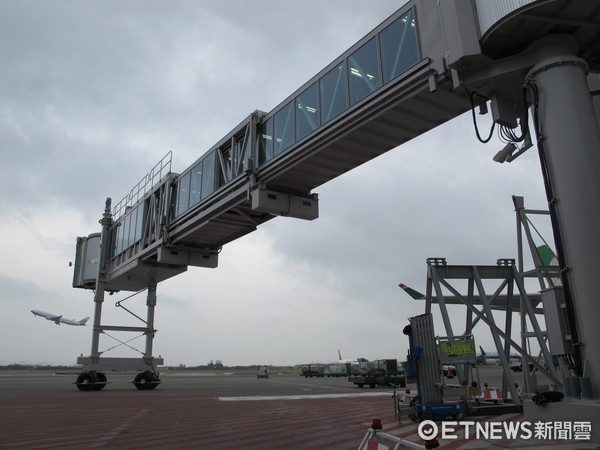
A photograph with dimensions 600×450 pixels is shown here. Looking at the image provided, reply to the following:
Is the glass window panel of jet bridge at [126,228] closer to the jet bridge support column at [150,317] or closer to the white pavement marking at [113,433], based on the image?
the jet bridge support column at [150,317]

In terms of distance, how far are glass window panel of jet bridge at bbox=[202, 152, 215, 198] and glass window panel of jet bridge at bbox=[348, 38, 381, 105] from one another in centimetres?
962

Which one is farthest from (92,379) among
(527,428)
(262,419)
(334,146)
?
(527,428)

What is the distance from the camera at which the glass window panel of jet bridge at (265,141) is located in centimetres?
1761

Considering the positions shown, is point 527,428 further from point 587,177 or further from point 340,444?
point 587,177

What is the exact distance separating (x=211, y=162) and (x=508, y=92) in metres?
14.7

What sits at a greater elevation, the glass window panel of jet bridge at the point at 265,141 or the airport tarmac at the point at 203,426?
the glass window panel of jet bridge at the point at 265,141

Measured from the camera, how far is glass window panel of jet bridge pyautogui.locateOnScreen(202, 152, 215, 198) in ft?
69.8

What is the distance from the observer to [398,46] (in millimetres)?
12438

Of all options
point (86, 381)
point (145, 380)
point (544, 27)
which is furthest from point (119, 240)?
point (544, 27)

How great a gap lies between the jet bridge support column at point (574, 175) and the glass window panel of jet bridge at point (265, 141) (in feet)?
34.1

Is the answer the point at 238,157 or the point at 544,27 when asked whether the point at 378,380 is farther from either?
the point at 544,27

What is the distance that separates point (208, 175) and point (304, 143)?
8.24 m

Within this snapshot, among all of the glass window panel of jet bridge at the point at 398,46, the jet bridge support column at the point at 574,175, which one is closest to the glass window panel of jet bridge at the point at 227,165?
the glass window panel of jet bridge at the point at 398,46

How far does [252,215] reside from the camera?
2106 cm
